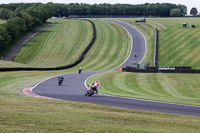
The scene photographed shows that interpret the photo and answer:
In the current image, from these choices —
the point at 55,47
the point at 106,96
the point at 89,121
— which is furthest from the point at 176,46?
the point at 89,121

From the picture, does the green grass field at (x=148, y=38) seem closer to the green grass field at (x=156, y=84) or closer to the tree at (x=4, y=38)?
the green grass field at (x=156, y=84)

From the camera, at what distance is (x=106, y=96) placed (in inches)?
1257

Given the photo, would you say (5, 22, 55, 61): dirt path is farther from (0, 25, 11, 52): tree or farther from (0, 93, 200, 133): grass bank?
(0, 93, 200, 133): grass bank

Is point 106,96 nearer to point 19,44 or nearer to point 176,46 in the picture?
point 176,46

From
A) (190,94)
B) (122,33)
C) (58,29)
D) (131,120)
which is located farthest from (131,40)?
(131,120)

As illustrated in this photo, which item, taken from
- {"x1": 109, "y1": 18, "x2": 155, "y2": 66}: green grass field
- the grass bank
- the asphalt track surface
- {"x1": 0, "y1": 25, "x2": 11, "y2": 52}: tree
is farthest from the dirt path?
the grass bank

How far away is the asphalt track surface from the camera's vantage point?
23906 millimetres

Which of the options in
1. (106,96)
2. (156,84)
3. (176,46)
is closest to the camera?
(106,96)

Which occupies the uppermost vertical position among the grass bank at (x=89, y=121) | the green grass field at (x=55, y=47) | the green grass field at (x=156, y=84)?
the grass bank at (x=89, y=121)

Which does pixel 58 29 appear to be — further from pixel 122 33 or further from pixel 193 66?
pixel 193 66

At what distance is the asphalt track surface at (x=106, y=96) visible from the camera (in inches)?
941

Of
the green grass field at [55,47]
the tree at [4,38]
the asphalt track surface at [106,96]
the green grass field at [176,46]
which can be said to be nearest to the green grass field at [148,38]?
the green grass field at [176,46]

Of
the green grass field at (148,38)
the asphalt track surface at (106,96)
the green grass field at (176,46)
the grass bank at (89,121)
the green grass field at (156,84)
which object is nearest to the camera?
the grass bank at (89,121)

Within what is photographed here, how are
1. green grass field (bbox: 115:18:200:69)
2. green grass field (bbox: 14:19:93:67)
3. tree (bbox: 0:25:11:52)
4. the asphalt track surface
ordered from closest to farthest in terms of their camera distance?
the asphalt track surface
green grass field (bbox: 115:18:200:69)
green grass field (bbox: 14:19:93:67)
tree (bbox: 0:25:11:52)
